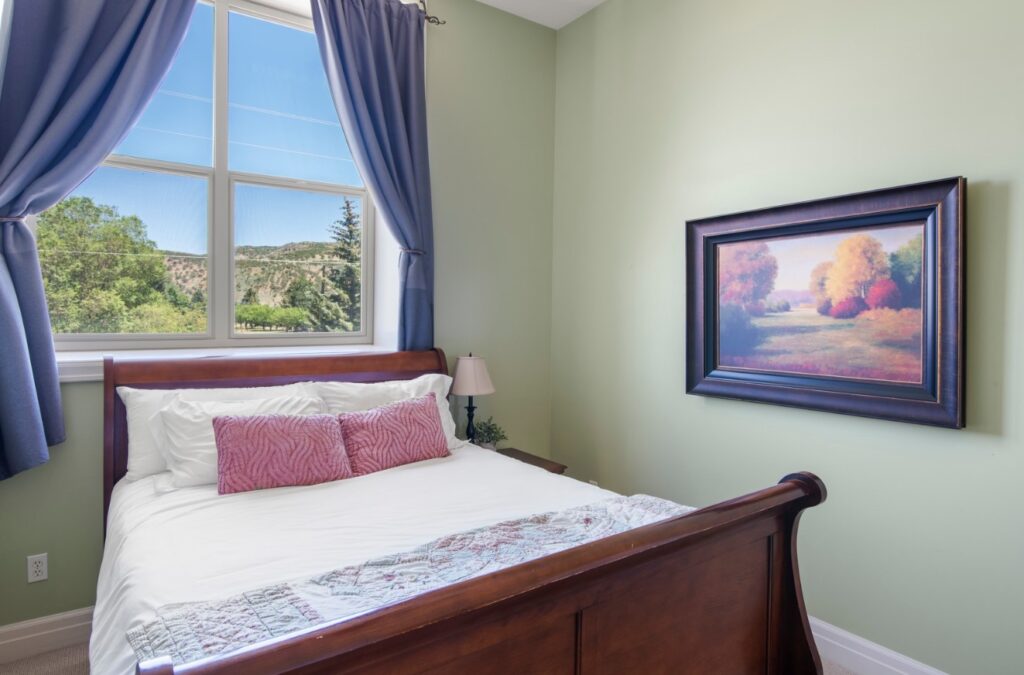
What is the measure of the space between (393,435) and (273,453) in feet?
1.72

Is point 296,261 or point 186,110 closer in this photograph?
point 186,110

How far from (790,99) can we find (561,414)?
7.33 feet

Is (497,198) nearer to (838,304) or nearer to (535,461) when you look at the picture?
(535,461)

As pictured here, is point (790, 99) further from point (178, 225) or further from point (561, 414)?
point (178, 225)

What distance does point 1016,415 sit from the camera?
1836 mm

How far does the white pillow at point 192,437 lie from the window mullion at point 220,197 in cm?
66

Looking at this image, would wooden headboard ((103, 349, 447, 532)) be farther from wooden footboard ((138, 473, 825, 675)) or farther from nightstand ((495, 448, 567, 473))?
wooden footboard ((138, 473, 825, 675))

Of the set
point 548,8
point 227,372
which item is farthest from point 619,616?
point 548,8

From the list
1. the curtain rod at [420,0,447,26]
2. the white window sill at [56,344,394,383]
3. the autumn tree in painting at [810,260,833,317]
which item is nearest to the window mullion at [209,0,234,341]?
the white window sill at [56,344,394,383]

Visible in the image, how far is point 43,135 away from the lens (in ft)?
7.08

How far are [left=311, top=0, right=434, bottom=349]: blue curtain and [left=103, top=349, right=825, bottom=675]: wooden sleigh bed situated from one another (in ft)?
6.84

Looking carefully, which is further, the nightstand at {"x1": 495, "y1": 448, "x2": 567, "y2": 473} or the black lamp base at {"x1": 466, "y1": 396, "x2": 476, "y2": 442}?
the black lamp base at {"x1": 466, "y1": 396, "x2": 476, "y2": 442}

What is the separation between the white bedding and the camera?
1.41 meters

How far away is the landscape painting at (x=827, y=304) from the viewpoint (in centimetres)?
207
